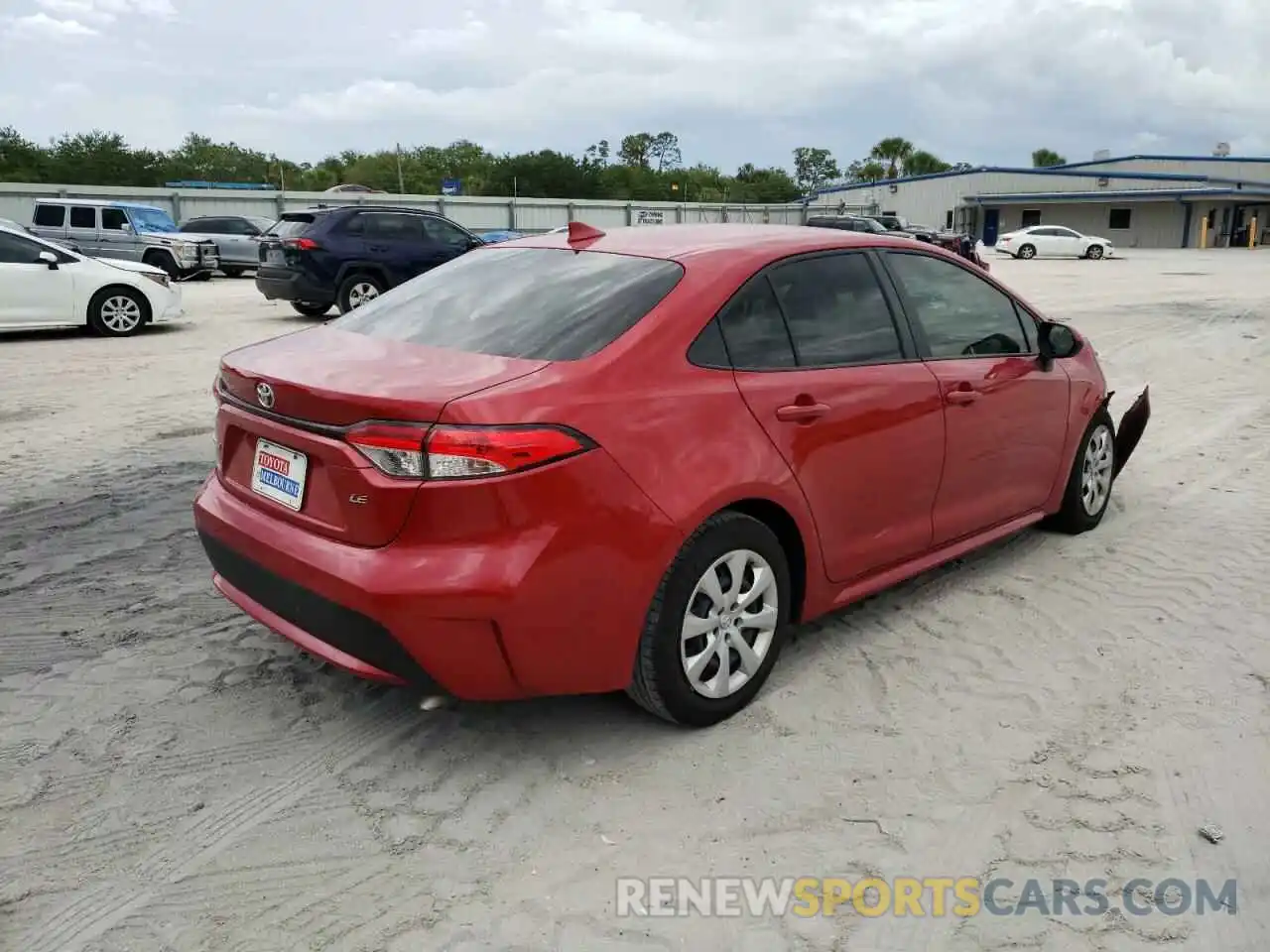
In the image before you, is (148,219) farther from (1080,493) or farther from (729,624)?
(729,624)

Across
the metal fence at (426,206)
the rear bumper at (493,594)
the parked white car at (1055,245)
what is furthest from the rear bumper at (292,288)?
the parked white car at (1055,245)

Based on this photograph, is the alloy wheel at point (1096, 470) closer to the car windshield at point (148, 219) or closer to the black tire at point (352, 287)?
the black tire at point (352, 287)

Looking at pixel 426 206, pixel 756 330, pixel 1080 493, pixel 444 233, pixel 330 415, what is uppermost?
pixel 426 206

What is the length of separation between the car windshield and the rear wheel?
9.66 meters

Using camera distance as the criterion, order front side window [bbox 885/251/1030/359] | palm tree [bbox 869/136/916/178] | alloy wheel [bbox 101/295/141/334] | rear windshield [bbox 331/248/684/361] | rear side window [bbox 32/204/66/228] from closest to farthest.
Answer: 1. rear windshield [bbox 331/248/684/361]
2. front side window [bbox 885/251/1030/359]
3. alloy wheel [bbox 101/295/141/334]
4. rear side window [bbox 32/204/66/228]
5. palm tree [bbox 869/136/916/178]

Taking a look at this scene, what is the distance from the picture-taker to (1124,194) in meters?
52.1

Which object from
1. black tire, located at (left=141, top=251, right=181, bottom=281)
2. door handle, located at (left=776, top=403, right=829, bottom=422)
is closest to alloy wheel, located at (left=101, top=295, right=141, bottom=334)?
black tire, located at (left=141, top=251, right=181, bottom=281)

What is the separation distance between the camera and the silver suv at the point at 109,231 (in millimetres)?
20859

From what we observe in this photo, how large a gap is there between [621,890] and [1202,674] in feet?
8.24

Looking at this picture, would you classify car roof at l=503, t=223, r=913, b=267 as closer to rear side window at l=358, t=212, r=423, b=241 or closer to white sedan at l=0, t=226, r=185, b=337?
white sedan at l=0, t=226, r=185, b=337

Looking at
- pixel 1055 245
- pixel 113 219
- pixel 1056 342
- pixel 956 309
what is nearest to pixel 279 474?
pixel 956 309

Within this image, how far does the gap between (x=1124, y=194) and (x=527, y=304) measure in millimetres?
56894

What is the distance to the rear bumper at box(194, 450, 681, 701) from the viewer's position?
2.75 meters

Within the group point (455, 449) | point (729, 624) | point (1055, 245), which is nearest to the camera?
point (455, 449)
